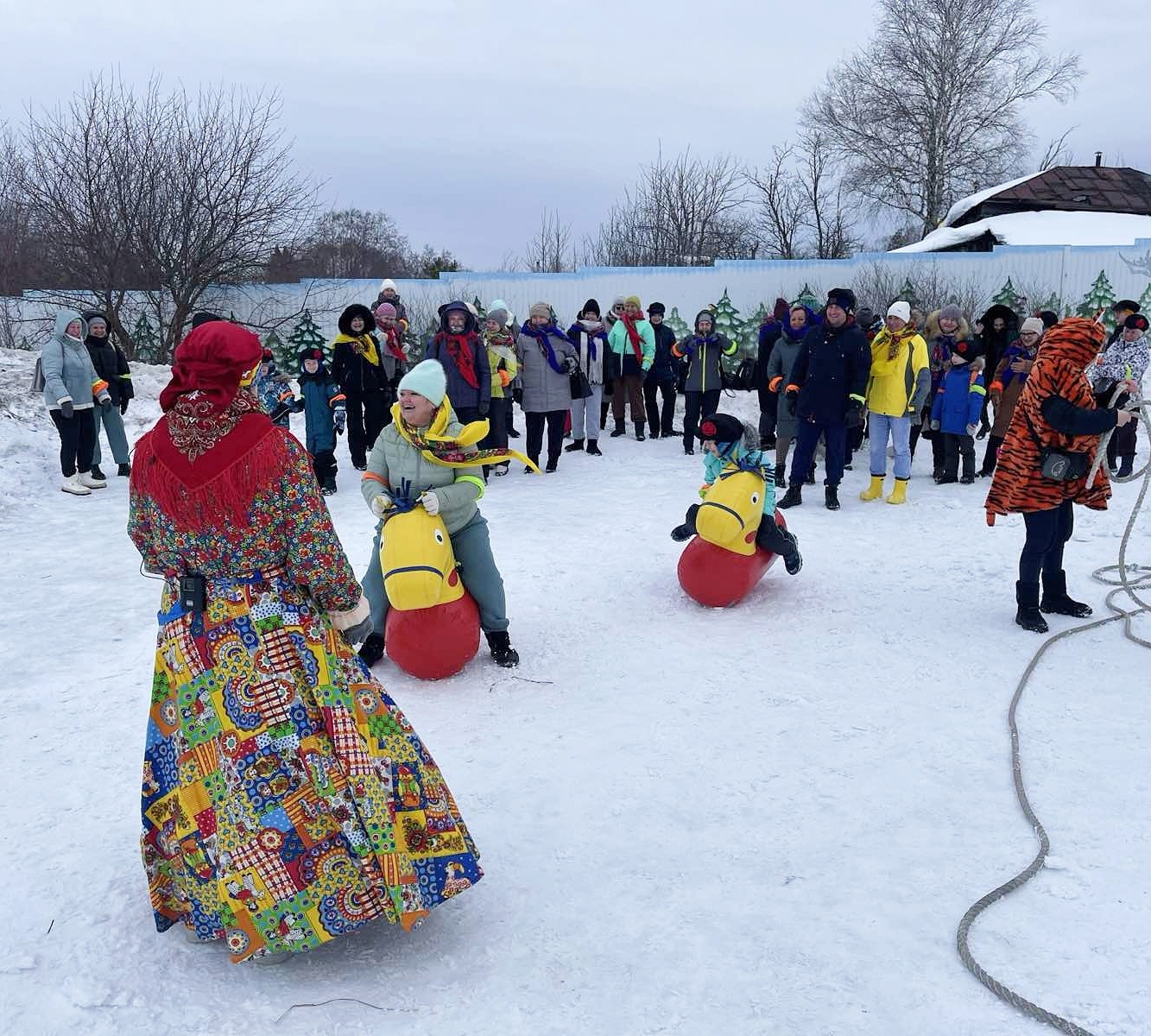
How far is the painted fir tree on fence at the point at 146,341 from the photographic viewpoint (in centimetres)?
1614

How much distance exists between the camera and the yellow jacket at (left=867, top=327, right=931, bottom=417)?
8.64m

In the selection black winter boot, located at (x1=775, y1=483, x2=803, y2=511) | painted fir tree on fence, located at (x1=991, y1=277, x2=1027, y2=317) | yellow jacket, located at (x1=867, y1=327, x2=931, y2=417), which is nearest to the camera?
yellow jacket, located at (x1=867, y1=327, x2=931, y2=417)

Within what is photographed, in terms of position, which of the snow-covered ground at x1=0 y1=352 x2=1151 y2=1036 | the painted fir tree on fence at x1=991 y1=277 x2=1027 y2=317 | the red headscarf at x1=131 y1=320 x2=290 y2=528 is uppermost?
the painted fir tree on fence at x1=991 y1=277 x2=1027 y2=317

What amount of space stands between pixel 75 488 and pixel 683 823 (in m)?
7.94

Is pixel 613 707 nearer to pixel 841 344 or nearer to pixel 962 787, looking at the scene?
pixel 962 787

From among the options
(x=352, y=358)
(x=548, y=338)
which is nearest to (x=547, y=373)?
(x=548, y=338)

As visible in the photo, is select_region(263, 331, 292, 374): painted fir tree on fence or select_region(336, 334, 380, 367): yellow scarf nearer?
select_region(336, 334, 380, 367): yellow scarf

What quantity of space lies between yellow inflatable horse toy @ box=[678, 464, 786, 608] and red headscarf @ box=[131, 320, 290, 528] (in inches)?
147

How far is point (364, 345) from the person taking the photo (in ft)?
31.1

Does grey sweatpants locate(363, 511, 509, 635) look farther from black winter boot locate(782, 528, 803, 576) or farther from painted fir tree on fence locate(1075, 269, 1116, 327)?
painted fir tree on fence locate(1075, 269, 1116, 327)

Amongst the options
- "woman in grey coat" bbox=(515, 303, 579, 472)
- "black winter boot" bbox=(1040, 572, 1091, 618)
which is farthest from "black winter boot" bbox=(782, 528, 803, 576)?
"woman in grey coat" bbox=(515, 303, 579, 472)

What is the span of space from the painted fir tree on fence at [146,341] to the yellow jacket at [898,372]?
41.2 feet

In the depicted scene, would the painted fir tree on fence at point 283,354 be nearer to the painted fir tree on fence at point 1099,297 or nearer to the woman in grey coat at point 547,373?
the woman in grey coat at point 547,373

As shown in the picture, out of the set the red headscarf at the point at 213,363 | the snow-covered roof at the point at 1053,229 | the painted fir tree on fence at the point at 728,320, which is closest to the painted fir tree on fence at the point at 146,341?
the painted fir tree on fence at the point at 728,320
